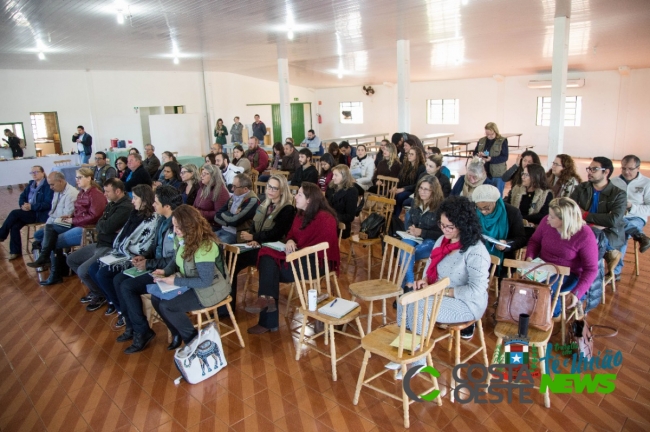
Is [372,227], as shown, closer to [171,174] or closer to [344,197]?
[344,197]

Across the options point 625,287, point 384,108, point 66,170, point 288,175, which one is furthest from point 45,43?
point 384,108

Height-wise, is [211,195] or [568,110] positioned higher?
[568,110]

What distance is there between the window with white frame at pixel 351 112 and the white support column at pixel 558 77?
47.9 feet

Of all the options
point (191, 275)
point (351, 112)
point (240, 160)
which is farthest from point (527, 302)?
point (351, 112)

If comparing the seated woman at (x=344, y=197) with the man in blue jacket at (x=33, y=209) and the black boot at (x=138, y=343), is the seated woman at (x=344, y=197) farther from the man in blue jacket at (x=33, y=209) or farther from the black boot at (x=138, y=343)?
the man in blue jacket at (x=33, y=209)

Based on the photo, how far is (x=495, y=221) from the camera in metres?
4.07

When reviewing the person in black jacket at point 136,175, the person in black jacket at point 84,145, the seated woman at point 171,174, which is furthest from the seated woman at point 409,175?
the person in black jacket at point 84,145

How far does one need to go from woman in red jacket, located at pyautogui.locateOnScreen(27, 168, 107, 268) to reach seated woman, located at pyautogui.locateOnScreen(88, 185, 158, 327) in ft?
4.33

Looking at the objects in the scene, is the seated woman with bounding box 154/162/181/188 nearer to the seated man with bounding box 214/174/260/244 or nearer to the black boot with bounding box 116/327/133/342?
the seated man with bounding box 214/174/260/244

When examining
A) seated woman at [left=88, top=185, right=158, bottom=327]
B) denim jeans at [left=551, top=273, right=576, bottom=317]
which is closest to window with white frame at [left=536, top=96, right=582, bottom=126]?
denim jeans at [left=551, top=273, right=576, bottom=317]

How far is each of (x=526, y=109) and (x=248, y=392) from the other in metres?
16.1

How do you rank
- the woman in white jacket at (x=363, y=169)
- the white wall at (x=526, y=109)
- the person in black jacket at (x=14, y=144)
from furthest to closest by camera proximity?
1. the white wall at (x=526, y=109)
2. the person in black jacket at (x=14, y=144)
3. the woman in white jacket at (x=363, y=169)

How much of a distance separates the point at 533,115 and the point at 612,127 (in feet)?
8.24

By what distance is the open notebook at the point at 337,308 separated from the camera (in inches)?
132
